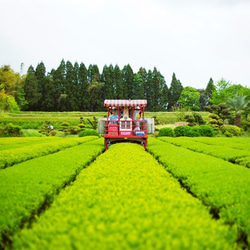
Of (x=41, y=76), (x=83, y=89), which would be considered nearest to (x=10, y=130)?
(x=83, y=89)

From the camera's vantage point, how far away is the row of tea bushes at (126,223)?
1.74 metres

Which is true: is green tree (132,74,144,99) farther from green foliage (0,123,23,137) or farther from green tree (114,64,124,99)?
green foliage (0,123,23,137)

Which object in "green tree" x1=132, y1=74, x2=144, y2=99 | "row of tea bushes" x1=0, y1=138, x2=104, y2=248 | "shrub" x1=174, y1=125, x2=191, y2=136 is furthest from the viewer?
"green tree" x1=132, y1=74, x2=144, y2=99

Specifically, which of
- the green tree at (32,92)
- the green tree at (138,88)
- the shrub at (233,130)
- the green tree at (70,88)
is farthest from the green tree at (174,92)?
the green tree at (32,92)

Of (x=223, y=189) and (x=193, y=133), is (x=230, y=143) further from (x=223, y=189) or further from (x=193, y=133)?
(x=223, y=189)

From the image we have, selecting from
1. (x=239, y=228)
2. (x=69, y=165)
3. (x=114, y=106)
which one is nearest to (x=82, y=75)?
(x=114, y=106)

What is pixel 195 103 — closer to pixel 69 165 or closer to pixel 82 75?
pixel 82 75

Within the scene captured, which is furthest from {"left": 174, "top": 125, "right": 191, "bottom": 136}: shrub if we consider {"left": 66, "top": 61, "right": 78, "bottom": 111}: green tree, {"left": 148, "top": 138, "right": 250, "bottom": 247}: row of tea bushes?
{"left": 66, "top": 61, "right": 78, "bottom": 111}: green tree

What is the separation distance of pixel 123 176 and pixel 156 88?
2119 inches

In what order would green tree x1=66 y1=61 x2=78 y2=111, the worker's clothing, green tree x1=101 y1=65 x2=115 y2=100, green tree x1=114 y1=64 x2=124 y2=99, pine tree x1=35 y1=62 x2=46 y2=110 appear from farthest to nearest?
green tree x1=114 y1=64 x2=124 y2=99
green tree x1=101 y1=65 x2=115 y2=100
pine tree x1=35 y1=62 x2=46 y2=110
green tree x1=66 y1=61 x2=78 y2=111
the worker's clothing

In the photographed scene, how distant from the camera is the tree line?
47844 mm

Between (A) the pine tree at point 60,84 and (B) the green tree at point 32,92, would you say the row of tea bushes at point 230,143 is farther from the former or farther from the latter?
(B) the green tree at point 32,92

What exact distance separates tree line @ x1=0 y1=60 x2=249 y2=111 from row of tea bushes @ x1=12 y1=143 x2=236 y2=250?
153ft

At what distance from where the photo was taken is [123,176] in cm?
426
